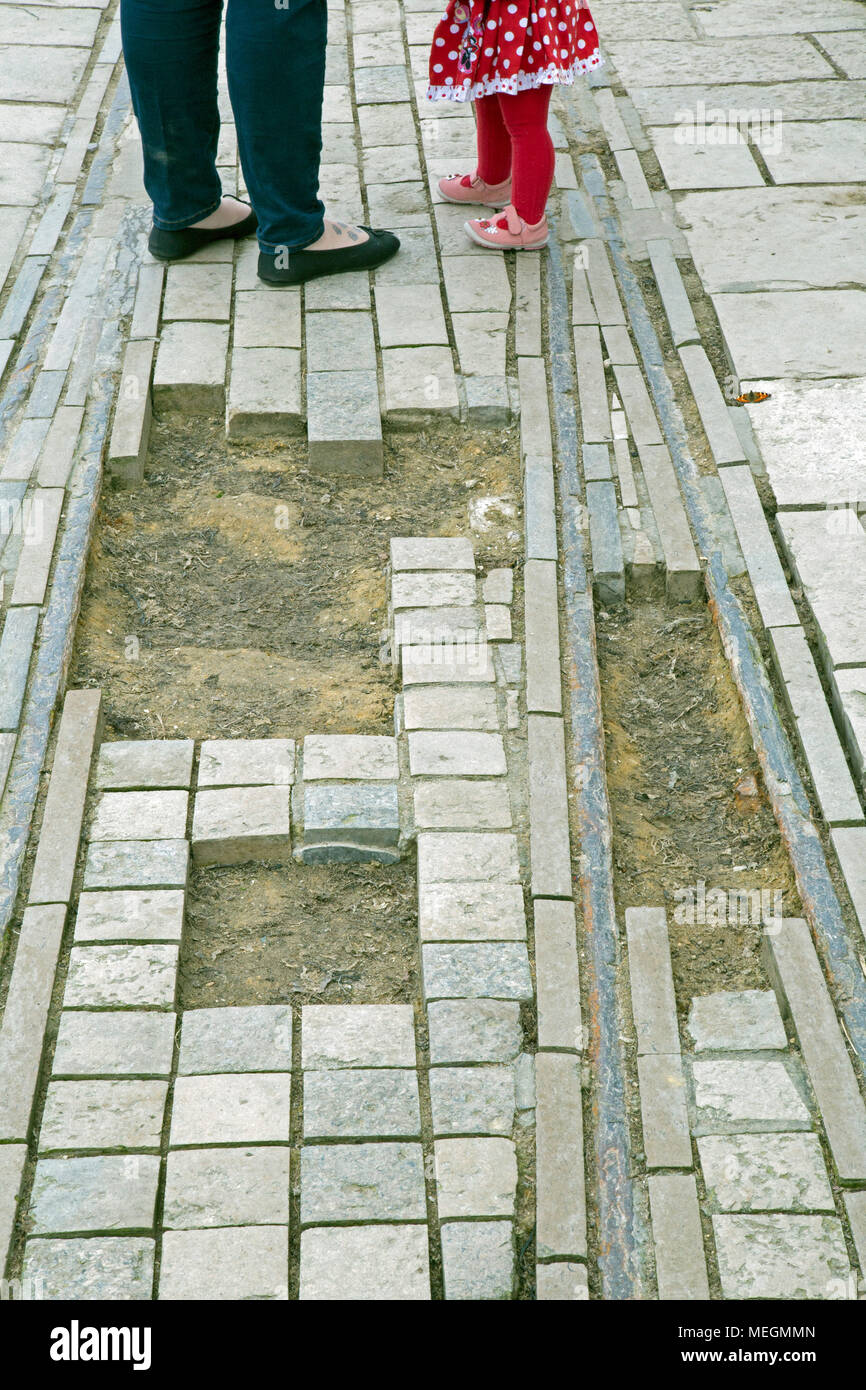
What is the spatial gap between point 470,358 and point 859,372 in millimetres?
1254

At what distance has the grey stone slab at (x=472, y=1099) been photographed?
2338 mm

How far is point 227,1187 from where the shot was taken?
2.27 metres

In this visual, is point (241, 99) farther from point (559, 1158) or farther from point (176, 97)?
point (559, 1158)

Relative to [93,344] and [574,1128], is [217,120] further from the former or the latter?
[574,1128]

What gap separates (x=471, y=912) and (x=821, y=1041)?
712 millimetres

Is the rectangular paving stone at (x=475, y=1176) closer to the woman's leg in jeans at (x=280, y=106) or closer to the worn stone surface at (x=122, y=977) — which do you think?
the worn stone surface at (x=122, y=977)

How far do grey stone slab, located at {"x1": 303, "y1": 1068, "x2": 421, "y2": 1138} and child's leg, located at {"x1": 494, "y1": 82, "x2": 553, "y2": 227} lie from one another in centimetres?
334

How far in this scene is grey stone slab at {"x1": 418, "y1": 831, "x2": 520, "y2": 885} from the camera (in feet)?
8.95

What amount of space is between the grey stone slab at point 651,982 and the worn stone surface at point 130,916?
0.91 m

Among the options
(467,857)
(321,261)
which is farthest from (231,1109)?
(321,261)

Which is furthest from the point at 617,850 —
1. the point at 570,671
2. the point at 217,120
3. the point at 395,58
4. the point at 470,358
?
the point at 395,58

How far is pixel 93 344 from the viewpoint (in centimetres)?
434

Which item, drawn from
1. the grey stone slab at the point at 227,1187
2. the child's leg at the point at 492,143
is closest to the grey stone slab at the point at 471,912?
the grey stone slab at the point at 227,1187

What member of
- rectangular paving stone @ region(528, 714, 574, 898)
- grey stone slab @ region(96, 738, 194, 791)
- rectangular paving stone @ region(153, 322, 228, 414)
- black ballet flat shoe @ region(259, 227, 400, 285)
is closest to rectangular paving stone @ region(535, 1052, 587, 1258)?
rectangular paving stone @ region(528, 714, 574, 898)
